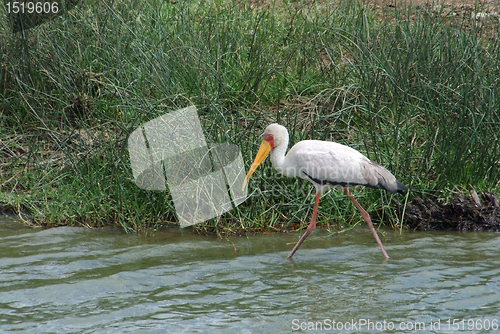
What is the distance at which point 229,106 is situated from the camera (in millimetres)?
5840

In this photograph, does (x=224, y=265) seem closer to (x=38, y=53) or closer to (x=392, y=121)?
(x=392, y=121)

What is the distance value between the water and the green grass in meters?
0.30

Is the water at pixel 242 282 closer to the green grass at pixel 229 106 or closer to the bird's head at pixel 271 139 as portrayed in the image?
the green grass at pixel 229 106

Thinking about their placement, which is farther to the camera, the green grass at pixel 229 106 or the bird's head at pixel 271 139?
the green grass at pixel 229 106

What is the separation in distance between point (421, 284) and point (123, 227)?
253 centimetres

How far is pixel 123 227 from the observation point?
5016mm

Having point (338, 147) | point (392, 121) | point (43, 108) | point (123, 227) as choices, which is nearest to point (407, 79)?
point (392, 121)

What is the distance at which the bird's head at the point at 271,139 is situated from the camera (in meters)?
4.71

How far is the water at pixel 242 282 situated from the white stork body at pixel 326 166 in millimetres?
360

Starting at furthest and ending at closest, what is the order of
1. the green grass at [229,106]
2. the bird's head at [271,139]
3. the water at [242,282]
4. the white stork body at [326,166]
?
the green grass at [229,106] → the bird's head at [271,139] → the white stork body at [326,166] → the water at [242,282]

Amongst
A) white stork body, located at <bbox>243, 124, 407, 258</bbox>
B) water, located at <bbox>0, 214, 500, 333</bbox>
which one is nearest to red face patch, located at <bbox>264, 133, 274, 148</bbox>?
white stork body, located at <bbox>243, 124, 407, 258</bbox>

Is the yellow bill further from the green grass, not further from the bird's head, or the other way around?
the green grass

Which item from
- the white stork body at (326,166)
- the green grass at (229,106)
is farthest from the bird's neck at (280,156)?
the green grass at (229,106)

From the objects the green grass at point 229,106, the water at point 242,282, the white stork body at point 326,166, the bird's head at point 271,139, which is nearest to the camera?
the water at point 242,282
